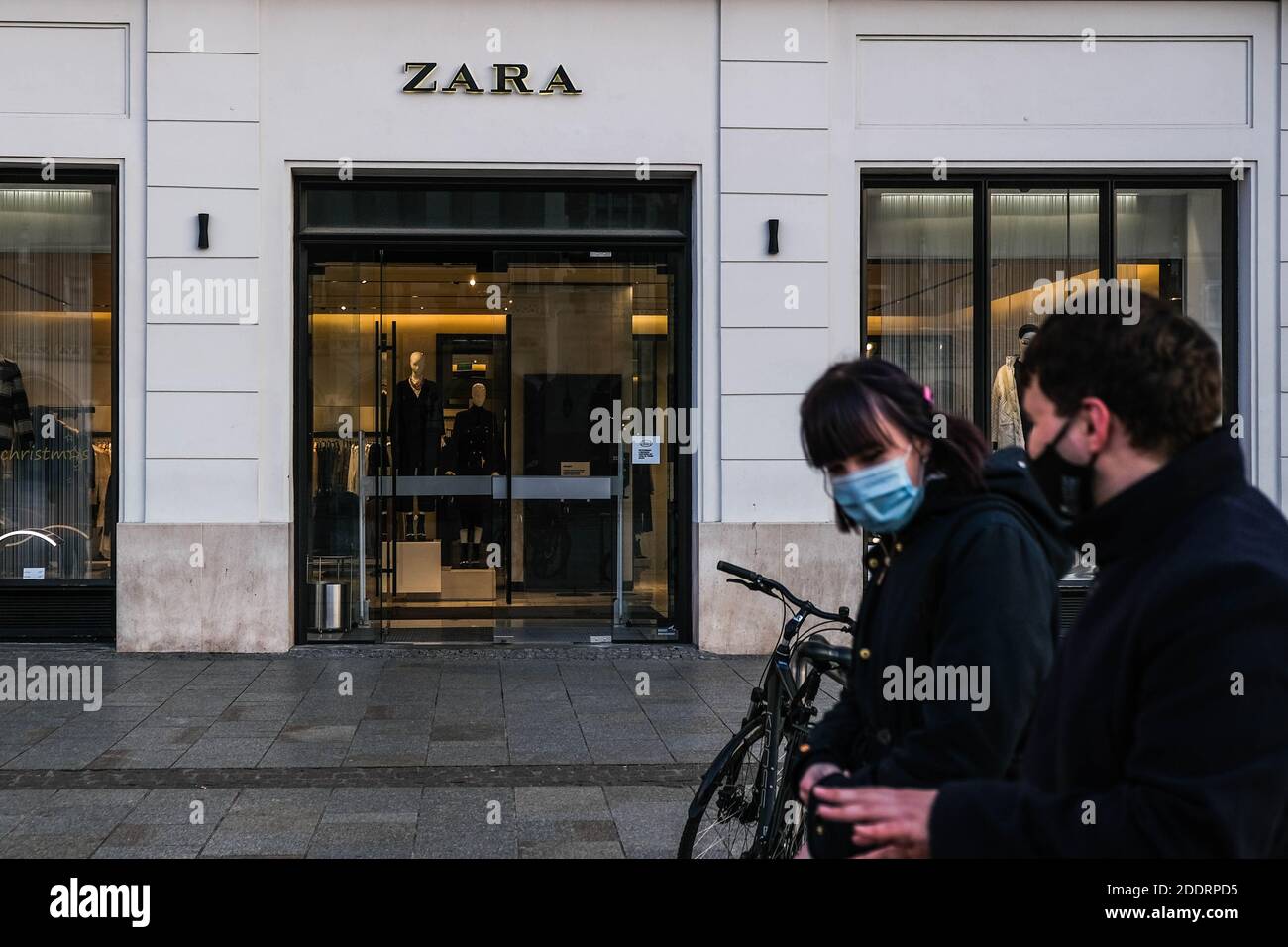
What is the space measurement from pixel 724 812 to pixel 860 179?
7438 millimetres

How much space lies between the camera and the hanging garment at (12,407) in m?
10.6

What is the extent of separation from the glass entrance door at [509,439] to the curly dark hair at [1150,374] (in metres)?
8.79

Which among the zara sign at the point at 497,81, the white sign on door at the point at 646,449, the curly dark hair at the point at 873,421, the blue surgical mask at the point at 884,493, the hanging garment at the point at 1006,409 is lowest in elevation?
the blue surgical mask at the point at 884,493

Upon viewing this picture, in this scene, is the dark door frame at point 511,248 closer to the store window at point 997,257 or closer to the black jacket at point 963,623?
the store window at point 997,257

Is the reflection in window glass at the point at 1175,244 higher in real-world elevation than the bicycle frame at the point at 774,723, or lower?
higher

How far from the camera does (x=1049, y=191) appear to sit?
10.8 meters

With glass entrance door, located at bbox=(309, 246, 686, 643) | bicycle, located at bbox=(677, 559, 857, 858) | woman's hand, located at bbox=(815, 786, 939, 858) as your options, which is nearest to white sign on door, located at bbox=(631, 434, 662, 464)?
glass entrance door, located at bbox=(309, 246, 686, 643)

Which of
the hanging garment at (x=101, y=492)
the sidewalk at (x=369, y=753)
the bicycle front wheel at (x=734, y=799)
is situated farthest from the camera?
the hanging garment at (x=101, y=492)

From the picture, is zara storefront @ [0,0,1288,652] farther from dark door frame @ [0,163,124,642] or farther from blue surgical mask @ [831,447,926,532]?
blue surgical mask @ [831,447,926,532]

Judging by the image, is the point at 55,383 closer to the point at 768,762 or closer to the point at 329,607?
the point at 329,607

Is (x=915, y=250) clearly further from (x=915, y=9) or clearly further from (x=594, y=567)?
(x=594, y=567)

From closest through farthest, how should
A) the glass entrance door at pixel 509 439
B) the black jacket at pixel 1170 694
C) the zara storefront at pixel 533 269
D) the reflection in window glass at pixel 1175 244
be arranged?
the black jacket at pixel 1170 694 → the zara storefront at pixel 533 269 → the glass entrance door at pixel 509 439 → the reflection in window glass at pixel 1175 244

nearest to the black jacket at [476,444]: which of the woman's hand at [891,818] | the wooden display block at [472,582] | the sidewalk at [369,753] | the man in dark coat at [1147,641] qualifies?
the wooden display block at [472,582]

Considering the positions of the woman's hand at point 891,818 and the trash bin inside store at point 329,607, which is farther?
the trash bin inside store at point 329,607
